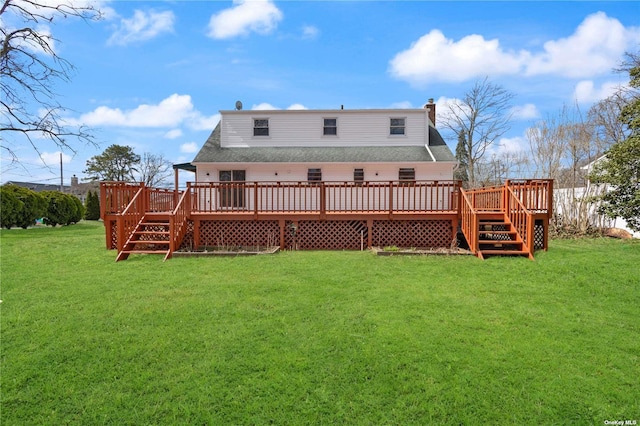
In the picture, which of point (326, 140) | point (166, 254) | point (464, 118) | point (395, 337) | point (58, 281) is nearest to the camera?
point (395, 337)

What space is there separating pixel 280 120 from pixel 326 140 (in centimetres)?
217

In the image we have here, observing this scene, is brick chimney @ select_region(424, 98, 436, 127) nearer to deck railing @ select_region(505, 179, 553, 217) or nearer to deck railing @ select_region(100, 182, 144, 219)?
deck railing @ select_region(505, 179, 553, 217)

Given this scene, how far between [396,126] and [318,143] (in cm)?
343

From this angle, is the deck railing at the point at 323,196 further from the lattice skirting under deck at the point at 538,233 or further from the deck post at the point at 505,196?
the lattice skirting under deck at the point at 538,233

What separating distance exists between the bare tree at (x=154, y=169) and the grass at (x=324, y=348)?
33.8 m

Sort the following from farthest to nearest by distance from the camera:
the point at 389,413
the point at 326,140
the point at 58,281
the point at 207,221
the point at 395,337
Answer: the point at 326,140 → the point at 207,221 → the point at 58,281 → the point at 395,337 → the point at 389,413

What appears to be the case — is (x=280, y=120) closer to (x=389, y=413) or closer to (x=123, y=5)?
(x=123, y=5)

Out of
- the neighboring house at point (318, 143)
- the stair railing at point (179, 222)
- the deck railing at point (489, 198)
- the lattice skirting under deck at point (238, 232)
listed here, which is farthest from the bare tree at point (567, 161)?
the stair railing at point (179, 222)

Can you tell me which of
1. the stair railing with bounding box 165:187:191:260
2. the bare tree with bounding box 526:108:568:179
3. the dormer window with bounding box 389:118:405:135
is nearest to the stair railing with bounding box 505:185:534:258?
the bare tree with bounding box 526:108:568:179

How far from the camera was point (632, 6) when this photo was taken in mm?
9922

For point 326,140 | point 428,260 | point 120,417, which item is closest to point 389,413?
point 120,417

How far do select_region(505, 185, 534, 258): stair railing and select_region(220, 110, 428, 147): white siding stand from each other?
6724 mm

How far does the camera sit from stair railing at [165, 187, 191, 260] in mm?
8438

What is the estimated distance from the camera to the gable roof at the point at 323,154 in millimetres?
13734
